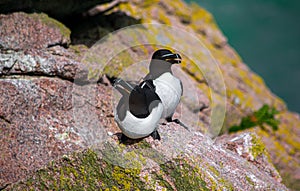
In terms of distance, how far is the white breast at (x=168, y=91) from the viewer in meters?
6.67

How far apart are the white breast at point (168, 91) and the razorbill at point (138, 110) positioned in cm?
25

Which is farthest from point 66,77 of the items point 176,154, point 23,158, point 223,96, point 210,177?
point 223,96

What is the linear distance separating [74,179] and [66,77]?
10.9 ft

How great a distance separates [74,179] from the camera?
21.0 feet

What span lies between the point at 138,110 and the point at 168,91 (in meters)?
0.86

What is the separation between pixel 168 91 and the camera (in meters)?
6.75

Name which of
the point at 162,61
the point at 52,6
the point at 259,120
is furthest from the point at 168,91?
the point at 259,120

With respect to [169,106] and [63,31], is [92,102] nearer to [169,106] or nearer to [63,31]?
[63,31]

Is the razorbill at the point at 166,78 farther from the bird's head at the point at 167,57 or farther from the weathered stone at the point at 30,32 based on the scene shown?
the weathered stone at the point at 30,32

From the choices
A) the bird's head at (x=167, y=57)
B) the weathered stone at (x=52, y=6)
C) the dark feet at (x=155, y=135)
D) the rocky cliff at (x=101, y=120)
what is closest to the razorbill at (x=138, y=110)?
the dark feet at (x=155, y=135)

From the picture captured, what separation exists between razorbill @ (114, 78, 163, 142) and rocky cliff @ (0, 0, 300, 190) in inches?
13.6

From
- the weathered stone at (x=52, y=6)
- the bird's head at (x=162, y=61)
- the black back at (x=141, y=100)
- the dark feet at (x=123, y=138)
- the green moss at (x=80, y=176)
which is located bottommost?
the green moss at (x=80, y=176)

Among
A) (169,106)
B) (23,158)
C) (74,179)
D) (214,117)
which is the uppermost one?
(169,106)

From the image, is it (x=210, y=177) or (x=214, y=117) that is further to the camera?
(x=214, y=117)
